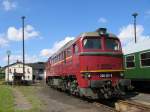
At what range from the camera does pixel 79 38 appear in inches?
783

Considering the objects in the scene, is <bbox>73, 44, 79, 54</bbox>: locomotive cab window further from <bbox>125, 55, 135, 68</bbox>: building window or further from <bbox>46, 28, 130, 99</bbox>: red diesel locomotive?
<bbox>125, 55, 135, 68</bbox>: building window

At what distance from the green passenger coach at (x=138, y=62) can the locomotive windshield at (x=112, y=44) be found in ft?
9.75

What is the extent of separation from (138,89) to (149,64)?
4.85 metres

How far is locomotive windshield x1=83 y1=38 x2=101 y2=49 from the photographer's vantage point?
64.2ft

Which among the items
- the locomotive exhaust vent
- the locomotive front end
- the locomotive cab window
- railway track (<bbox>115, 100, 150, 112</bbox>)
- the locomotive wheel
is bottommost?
railway track (<bbox>115, 100, 150, 112</bbox>)

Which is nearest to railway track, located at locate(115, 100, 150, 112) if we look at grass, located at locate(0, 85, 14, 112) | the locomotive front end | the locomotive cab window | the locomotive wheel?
the locomotive wheel

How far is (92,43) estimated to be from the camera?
19.7 m

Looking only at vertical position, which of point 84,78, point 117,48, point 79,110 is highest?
point 117,48

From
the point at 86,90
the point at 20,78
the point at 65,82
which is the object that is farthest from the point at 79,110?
the point at 20,78

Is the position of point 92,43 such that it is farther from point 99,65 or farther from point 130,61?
point 130,61

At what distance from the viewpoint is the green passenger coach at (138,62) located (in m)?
22.6

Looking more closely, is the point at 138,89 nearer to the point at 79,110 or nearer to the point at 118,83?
the point at 118,83

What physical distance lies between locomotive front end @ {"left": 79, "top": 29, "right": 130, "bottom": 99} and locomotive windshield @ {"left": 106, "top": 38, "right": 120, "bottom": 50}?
6 centimetres

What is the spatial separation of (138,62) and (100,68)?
17.5ft
